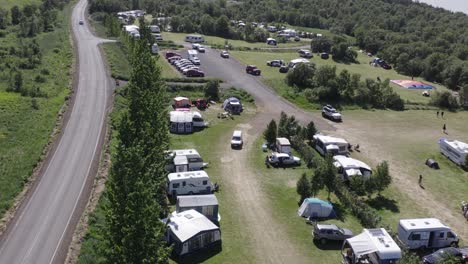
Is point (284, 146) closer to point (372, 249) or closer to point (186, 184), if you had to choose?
point (186, 184)

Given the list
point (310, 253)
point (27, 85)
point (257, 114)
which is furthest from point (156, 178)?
point (27, 85)

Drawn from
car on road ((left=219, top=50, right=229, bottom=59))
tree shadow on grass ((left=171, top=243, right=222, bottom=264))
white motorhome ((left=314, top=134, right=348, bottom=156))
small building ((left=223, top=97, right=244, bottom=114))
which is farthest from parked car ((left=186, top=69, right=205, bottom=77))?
tree shadow on grass ((left=171, top=243, right=222, bottom=264))

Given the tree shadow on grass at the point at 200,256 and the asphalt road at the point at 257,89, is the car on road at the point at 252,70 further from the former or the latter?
the tree shadow on grass at the point at 200,256

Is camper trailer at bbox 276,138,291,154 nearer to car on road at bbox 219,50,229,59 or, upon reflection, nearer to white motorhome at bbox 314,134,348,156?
white motorhome at bbox 314,134,348,156

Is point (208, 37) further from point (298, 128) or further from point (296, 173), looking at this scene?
point (296, 173)

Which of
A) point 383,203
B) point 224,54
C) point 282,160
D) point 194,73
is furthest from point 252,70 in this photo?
point 383,203

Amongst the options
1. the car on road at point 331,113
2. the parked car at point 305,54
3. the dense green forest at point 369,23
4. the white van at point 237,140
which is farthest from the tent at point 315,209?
the parked car at point 305,54
